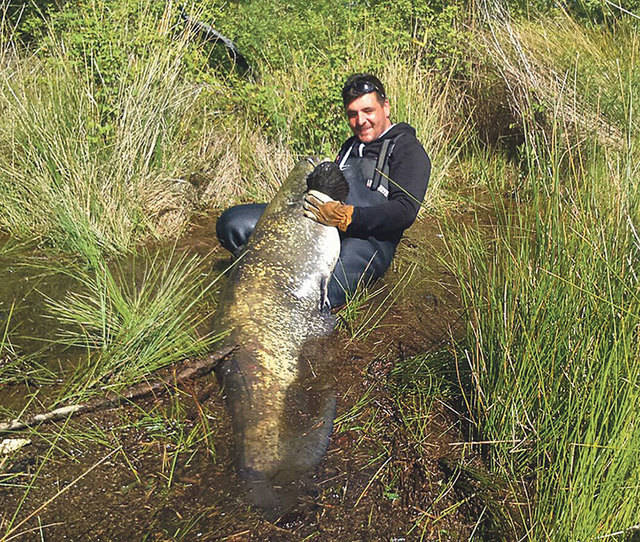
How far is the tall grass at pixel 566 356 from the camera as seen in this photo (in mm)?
1987

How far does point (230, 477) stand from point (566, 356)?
1448 millimetres

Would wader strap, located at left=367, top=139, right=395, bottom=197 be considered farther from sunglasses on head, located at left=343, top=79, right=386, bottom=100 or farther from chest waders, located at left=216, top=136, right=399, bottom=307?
sunglasses on head, located at left=343, top=79, right=386, bottom=100

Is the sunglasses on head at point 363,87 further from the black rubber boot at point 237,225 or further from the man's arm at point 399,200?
the black rubber boot at point 237,225

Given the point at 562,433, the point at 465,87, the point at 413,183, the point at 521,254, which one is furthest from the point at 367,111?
the point at 465,87

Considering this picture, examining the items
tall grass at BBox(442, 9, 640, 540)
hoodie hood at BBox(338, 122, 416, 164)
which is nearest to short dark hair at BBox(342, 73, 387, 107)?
hoodie hood at BBox(338, 122, 416, 164)

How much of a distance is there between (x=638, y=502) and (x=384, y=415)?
1.30 m

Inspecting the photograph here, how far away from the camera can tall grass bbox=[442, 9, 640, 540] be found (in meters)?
1.99

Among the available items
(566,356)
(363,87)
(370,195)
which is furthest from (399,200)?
(566,356)

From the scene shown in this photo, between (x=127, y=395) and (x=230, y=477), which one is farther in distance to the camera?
(x=127, y=395)

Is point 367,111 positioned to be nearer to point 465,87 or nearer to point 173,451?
point 173,451

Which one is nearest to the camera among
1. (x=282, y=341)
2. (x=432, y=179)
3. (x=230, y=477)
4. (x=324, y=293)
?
(x=230, y=477)

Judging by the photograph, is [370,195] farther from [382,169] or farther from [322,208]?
[322,208]

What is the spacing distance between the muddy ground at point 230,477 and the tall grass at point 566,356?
216mm

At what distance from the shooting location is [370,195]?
4.32m
